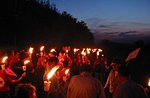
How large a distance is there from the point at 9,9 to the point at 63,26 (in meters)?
14.4

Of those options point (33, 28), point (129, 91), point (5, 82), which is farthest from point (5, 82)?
point (33, 28)

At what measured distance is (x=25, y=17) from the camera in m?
20.0

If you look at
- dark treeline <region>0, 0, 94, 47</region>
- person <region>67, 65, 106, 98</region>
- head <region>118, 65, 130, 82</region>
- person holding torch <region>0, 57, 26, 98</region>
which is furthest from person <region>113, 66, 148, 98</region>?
dark treeline <region>0, 0, 94, 47</region>

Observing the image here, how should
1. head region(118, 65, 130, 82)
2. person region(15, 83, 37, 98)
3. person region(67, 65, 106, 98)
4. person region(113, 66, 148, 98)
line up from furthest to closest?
person region(67, 65, 106, 98)
head region(118, 65, 130, 82)
person region(113, 66, 148, 98)
person region(15, 83, 37, 98)

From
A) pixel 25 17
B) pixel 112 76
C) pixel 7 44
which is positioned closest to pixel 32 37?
pixel 25 17

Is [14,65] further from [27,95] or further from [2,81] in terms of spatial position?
[27,95]

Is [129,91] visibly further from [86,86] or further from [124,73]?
[86,86]

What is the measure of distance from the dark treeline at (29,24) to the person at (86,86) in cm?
1087

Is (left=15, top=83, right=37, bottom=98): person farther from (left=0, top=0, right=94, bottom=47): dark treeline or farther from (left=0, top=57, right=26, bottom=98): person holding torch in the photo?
(left=0, top=0, right=94, bottom=47): dark treeline

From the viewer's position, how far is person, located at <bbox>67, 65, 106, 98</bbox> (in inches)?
272

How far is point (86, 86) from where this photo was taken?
6.93m

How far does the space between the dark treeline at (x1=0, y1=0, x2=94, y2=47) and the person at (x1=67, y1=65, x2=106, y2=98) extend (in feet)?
35.7

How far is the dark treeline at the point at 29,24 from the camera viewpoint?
17.7 metres

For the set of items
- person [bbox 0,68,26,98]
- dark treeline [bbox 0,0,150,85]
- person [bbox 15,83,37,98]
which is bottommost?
person [bbox 0,68,26,98]
